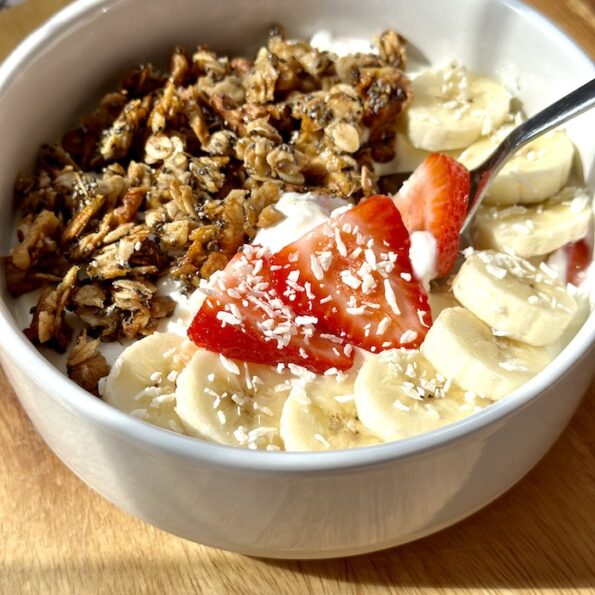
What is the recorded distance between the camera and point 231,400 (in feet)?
3.52

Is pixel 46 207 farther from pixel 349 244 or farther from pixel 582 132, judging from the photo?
pixel 582 132

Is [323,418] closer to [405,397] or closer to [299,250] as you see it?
[405,397]

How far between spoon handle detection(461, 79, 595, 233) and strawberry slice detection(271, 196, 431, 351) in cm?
16

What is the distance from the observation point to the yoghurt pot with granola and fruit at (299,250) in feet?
3.55

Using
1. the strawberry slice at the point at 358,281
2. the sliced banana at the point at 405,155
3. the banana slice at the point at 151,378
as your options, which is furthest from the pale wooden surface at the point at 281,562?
the sliced banana at the point at 405,155

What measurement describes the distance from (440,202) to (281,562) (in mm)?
513

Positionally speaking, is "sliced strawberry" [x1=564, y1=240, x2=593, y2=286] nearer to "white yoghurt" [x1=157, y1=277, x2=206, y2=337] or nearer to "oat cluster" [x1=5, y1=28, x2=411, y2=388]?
"oat cluster" [x1=5, y1=28, x2=411, y2=388]

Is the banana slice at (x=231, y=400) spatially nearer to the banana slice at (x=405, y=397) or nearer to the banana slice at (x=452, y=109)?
the banana slice at (x=405, y=397)

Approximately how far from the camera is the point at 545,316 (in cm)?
114

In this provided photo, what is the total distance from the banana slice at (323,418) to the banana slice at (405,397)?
19 mm

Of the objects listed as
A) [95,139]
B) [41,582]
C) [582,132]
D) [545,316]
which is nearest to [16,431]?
[41,582]

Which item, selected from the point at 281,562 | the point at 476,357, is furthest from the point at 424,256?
the point at 281,562

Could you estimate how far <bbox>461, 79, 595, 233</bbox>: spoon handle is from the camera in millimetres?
1202

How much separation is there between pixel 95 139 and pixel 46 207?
0.17 metres
